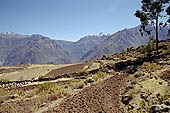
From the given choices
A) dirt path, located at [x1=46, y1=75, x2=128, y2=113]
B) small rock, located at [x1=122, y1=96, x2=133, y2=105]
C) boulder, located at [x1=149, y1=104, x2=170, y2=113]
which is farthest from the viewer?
small rock, located at [x1=122, y1=96, x2=133, y2=105]

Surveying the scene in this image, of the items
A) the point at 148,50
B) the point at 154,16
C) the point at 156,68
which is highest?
the point at 154,16

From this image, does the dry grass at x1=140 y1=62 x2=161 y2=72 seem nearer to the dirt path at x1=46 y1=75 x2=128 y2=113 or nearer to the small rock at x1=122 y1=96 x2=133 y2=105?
the dirt path at x1=46 y1=75 x2=128 y2=113

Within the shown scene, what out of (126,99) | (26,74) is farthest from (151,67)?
(26,74)

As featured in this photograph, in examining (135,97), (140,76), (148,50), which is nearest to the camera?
(135,97)

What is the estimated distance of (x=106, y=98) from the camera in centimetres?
1536

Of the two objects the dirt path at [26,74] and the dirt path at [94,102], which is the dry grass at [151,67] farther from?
the dirt path at [26,74]

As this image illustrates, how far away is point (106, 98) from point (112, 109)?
220 centimetres

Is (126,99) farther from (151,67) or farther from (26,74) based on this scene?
(26,74)

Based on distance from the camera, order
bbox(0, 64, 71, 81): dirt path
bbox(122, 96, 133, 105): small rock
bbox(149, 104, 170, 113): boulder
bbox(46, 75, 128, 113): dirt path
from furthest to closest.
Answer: bbox(0, 64, 71, 81): dirt path, bbox(122, 96, 133, 105): small rock, bbox(46, 75, 128, 113): dirt path, bbox(149, 104, 170, 113): boulder

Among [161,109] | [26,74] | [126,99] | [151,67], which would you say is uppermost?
[151,67]

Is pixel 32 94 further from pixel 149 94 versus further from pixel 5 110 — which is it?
pixel 149 94

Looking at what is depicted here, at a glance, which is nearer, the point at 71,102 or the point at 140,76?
the point at 71,102

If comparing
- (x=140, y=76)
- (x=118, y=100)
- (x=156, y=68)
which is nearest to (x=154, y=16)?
(x=156, y=68)

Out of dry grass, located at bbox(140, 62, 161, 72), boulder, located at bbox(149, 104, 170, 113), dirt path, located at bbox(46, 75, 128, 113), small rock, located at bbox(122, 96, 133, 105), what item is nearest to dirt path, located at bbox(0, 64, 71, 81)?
dry grass, located at bbox(140, 62, 161, 72)
